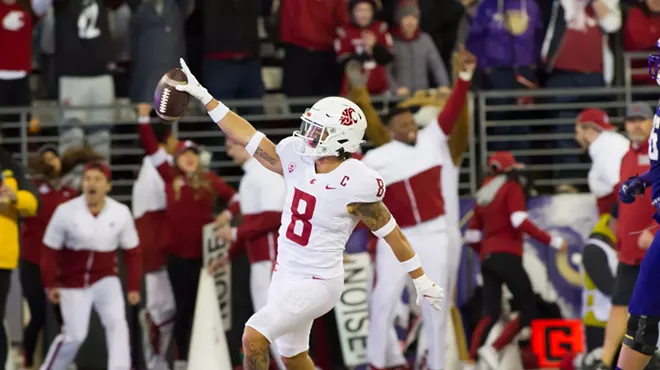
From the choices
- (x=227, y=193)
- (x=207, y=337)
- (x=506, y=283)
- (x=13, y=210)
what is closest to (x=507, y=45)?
(x=506, y=283)

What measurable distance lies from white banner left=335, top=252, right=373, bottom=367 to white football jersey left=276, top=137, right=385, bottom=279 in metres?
3.93

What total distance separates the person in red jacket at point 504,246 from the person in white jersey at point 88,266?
308cm

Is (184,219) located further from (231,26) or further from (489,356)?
(489,356)

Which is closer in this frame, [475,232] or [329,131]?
[329,131]

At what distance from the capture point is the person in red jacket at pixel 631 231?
34.2 ft

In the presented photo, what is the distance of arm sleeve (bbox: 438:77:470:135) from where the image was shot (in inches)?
472

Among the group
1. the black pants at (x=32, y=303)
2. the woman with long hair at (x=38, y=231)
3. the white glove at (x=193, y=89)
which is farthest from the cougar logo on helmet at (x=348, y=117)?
the black pants at (x=32, y=303)

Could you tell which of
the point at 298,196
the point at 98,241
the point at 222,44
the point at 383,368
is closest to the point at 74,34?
the point at 222,44

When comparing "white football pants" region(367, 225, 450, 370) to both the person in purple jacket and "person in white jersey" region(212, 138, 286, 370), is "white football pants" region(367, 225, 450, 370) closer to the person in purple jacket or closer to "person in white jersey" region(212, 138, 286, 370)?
"person in white jersey" region(212, 138, 286, 370)

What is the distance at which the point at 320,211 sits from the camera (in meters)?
8.94

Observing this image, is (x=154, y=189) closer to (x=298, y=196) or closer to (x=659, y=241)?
(x=298, y=196)

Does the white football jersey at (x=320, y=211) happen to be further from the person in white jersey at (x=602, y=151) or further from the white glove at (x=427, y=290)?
the person in white jersey at (x=602, y=151)

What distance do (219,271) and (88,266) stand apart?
126cm

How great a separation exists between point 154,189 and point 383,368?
301 centimetres
